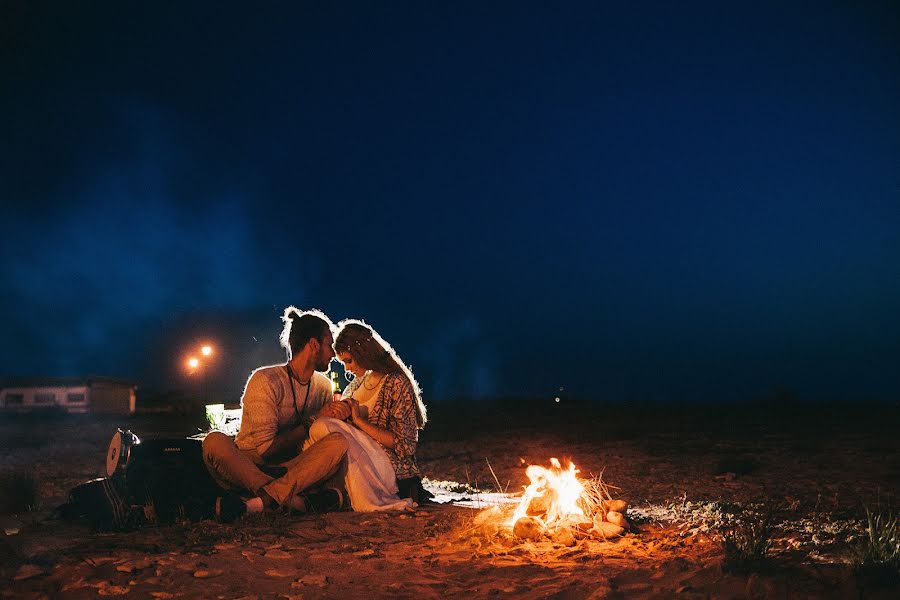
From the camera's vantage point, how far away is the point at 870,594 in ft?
11.3

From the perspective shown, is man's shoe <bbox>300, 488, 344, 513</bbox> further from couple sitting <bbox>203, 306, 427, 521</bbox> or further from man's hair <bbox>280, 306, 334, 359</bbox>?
man's hair <bbox>280, 306, 334, 359</bbox>

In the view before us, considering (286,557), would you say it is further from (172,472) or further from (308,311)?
(308,311)

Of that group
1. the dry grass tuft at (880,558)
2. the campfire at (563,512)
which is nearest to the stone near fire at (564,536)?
the campfire at (563,512)

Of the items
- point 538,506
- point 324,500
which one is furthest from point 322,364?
point 538,506

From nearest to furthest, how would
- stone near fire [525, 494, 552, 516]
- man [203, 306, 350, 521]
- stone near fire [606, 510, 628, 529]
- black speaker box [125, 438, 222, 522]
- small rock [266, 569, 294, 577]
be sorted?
small rock [266, 569, 294, 577] → stone near fire [606, 510, 628, 529] → stone near fire [525, 494, 552, 516] → black speaker box [125, 438, 222, 522] → man [203, 306, 350, 521]

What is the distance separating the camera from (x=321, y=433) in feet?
20.2

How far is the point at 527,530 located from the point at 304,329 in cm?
250

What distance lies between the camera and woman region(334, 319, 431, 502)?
6613 millimetres

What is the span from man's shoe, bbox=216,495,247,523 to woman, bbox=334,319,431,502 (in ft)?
4.16

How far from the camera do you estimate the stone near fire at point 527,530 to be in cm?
504

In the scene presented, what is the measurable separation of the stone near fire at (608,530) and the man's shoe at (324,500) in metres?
2.13

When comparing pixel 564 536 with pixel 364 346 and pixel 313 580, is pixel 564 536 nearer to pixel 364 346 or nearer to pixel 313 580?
pixel 313 580

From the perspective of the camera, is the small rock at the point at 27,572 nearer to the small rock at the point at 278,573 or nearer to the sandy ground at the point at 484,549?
the sandy ground at the point at 484,549

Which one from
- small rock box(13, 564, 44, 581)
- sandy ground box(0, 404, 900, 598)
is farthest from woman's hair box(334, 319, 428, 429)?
small rock box(13, 564, 44, 581)
